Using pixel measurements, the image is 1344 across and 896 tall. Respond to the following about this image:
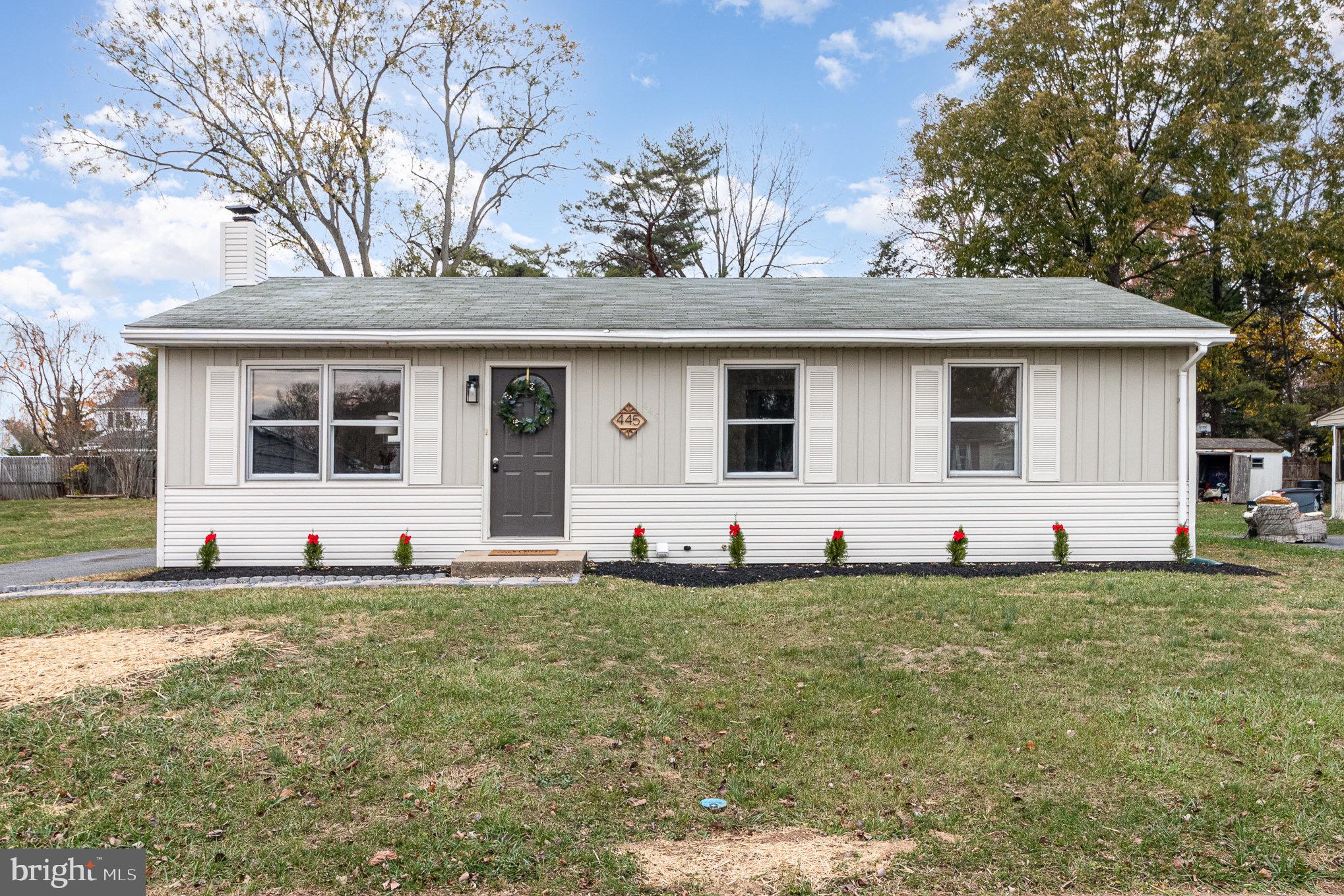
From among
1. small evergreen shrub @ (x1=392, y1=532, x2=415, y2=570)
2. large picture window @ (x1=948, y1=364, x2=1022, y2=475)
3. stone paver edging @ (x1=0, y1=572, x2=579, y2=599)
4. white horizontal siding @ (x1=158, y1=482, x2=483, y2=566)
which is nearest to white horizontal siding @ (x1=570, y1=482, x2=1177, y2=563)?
large picture window @ (x1=948, y1=364, x2=1022, y2=475)

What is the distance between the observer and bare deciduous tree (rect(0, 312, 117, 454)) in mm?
23250

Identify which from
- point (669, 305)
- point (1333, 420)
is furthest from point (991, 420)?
point (1333, 420)

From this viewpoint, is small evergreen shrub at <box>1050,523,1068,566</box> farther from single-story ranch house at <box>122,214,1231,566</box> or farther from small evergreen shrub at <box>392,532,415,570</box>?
small evergreen shrub at <box>392,532,415,570</box>

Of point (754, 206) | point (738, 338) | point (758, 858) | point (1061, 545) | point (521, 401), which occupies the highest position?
point (754, 206)

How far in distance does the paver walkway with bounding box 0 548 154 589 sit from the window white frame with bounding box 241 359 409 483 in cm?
202

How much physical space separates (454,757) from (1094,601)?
5.18 meters

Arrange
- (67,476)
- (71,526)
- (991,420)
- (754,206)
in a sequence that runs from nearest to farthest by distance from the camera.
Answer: (991,420), (71,526), (67,476), (754,206)

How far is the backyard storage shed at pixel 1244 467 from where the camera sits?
819 inches

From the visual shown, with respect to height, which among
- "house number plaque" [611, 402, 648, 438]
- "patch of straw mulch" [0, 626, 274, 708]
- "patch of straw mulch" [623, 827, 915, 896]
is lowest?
"patch of straw mulch" [623, 827, 915, 896]

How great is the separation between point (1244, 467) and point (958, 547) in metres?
17.0

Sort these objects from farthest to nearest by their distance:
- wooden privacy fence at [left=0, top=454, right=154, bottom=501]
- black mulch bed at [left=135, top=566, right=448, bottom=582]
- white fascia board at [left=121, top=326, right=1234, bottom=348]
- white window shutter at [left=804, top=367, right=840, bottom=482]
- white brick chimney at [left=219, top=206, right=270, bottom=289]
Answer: wooden privacy fence at [left=0, top=454, right=154, bottom=501] < white brick chimney at [left=219, top=206, right=270, bottom=289] < white window shutter at [left=804, top=367, right=840, bottom=482] < white fascia board at [left=121, top=326, right=1234, bottom=348] < black mulch bed at [left=135, top=566, right=448, bottom=582]

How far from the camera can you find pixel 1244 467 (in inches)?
823

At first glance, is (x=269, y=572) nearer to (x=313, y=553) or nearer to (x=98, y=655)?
(x=313, y=553)

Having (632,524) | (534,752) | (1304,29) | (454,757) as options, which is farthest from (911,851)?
(1304,29)
